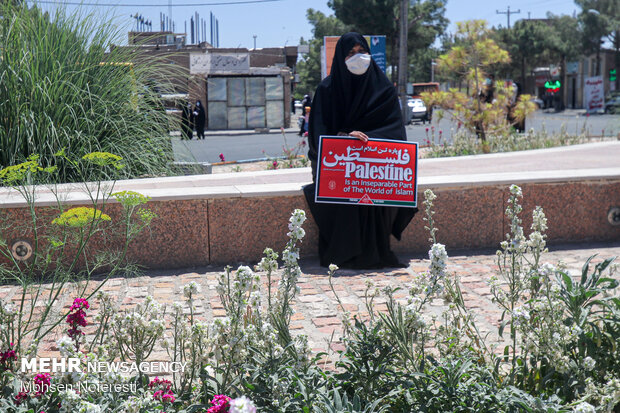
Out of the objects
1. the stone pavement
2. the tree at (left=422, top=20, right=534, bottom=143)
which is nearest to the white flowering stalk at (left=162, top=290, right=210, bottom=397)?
the stone pavement

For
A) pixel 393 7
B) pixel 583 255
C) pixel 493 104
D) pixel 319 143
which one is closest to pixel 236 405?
pixel 319 143

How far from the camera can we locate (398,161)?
578 cm

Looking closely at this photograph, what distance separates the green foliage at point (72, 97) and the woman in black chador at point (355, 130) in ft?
6.74

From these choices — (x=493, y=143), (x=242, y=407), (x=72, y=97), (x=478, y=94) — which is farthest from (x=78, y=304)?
(x=478, y=94)

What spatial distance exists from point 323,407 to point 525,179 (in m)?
4.25

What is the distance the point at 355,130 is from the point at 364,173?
431mm

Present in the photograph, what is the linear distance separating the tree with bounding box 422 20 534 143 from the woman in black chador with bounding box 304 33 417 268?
7.19 m

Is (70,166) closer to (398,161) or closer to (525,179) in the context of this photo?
(398,161)

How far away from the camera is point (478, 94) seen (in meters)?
13.2

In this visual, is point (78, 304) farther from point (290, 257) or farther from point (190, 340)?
point (290, 257)

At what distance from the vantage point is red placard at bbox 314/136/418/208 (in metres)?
5.68

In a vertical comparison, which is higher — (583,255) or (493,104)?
(493,104)

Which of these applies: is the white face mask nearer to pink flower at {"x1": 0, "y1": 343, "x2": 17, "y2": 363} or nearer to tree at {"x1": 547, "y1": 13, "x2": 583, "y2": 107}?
pink flower at {"x1": 0, "y1": 343, "x2": 17, "y2": 363}

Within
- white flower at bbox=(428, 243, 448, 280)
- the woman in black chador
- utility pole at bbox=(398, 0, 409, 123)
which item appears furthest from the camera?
utility pole at bbox=(398, 0, 409, 123)
